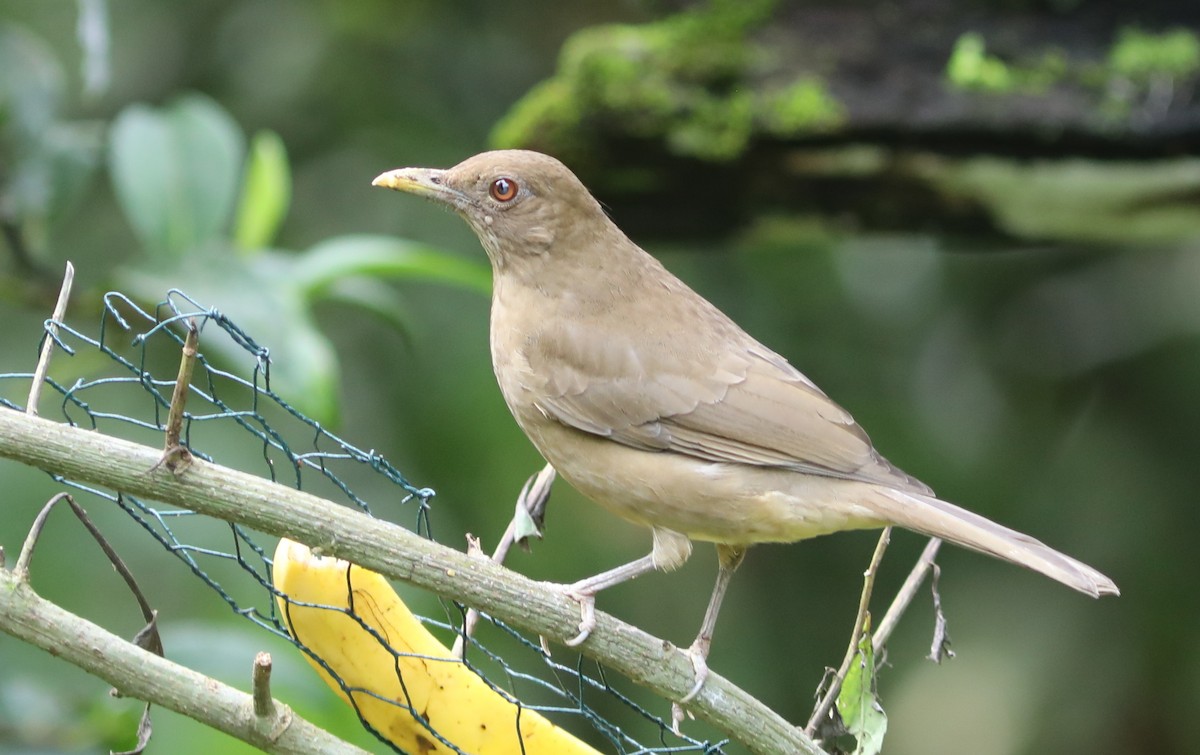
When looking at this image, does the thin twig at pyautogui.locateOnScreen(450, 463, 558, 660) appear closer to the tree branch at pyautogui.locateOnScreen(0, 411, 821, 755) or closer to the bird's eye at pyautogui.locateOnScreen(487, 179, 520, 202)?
the tree branch at pyautogui.locateOnScreen(0, 411, 821, 755)

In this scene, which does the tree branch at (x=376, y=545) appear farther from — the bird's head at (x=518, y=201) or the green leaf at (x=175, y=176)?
the green leaf at (x=175, y=176)

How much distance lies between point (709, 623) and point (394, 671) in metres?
0.87

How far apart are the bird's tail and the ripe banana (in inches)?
40.4

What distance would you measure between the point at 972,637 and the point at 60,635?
14.6 ft

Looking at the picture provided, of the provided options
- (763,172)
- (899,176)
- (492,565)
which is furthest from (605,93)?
(492,565)

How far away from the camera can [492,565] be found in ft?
7.92

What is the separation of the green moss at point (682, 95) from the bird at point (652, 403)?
78cm

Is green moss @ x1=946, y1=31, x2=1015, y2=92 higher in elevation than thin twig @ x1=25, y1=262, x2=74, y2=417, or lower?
higher

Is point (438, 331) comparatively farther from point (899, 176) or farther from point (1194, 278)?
point (1194, 278)

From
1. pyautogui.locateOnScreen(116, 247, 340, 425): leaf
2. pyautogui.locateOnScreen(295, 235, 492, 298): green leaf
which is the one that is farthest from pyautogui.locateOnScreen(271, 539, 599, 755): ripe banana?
pyautogui.locateOnScreen(295, 235, 492, 298): green leaf

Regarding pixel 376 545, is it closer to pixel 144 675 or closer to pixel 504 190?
pixel 144 675

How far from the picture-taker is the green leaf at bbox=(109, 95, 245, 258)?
427cm

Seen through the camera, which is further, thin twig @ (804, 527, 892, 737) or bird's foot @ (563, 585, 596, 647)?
thin twig @ (804, 527, 892, 737)

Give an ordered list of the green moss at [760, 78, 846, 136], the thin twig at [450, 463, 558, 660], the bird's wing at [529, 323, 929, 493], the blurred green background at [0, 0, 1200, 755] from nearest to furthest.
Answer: the thin twig at [450, 463, 558, 660], the bird's wing at [529, 323, 929, 493], the green moss at [760, 78, 846, 136], the blurred green background at [0, 0, 1200, 755]
